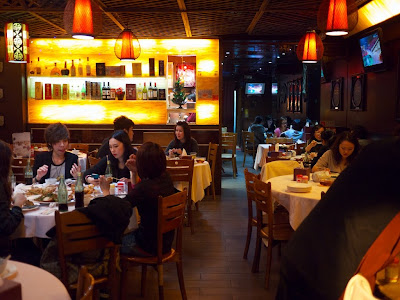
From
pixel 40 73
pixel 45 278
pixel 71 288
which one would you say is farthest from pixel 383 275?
pixel 40 73

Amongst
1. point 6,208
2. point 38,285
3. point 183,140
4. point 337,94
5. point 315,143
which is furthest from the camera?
point 337,94

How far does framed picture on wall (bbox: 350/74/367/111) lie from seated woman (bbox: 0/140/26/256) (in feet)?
21.6

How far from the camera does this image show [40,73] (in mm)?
9227

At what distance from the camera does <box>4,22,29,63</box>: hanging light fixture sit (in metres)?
6.70

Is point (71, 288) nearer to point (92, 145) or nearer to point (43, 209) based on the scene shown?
point (43, 209)

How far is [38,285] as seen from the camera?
2.12 meters

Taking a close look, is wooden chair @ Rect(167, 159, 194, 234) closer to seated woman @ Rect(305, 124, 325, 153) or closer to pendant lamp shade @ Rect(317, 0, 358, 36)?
pendant lamp shade @ Rect(317, 0, 358, 36)

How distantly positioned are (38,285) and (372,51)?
6.88 m

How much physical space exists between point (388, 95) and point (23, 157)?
5.69 meters

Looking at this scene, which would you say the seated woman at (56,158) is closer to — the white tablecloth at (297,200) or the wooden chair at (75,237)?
the wooden chair at (75,237)

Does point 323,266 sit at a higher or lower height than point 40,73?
lower

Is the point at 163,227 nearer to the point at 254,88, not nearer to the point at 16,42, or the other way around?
the point at 16,42

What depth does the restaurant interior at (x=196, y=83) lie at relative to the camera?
500cm

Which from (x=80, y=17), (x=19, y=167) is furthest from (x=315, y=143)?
(x=80, y=17)
